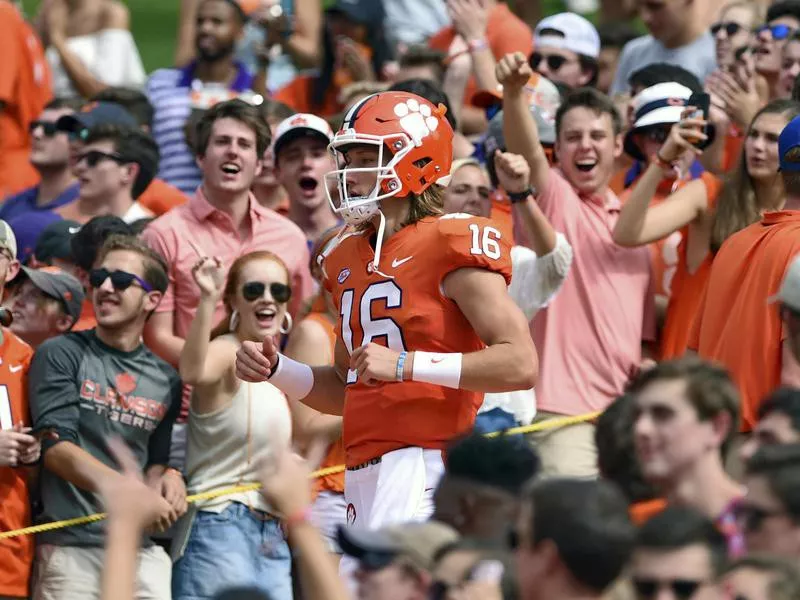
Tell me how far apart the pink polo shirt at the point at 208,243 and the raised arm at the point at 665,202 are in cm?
160

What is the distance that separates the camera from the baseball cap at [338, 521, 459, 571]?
4070mm

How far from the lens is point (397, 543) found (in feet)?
13.5

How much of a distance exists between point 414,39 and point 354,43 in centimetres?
150

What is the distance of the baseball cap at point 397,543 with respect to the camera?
4.07 metres

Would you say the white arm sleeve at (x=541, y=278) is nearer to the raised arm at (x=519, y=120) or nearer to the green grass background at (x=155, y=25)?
the raised arm at (x=519, y=120)

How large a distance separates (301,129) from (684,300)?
220cm

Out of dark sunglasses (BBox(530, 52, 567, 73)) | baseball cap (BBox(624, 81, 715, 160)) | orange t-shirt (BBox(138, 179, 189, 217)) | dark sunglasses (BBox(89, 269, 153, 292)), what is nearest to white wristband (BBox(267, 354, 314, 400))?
dark sunglasses (BBox(89, 269, 153, 292))

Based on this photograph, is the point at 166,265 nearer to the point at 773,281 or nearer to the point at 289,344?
the point at 289,344

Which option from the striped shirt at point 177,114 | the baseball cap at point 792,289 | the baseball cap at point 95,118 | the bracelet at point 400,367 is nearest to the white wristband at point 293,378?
the bracelet at point 400,367

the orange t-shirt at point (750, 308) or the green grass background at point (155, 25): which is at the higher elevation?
the green grass background at point (155, 25)

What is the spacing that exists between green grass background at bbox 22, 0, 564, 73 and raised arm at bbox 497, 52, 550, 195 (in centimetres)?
826

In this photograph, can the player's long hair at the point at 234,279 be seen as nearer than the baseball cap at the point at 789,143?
No

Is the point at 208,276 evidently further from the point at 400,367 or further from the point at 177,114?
the point at 177,114

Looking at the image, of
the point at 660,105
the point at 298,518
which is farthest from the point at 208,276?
the point at 298,518
